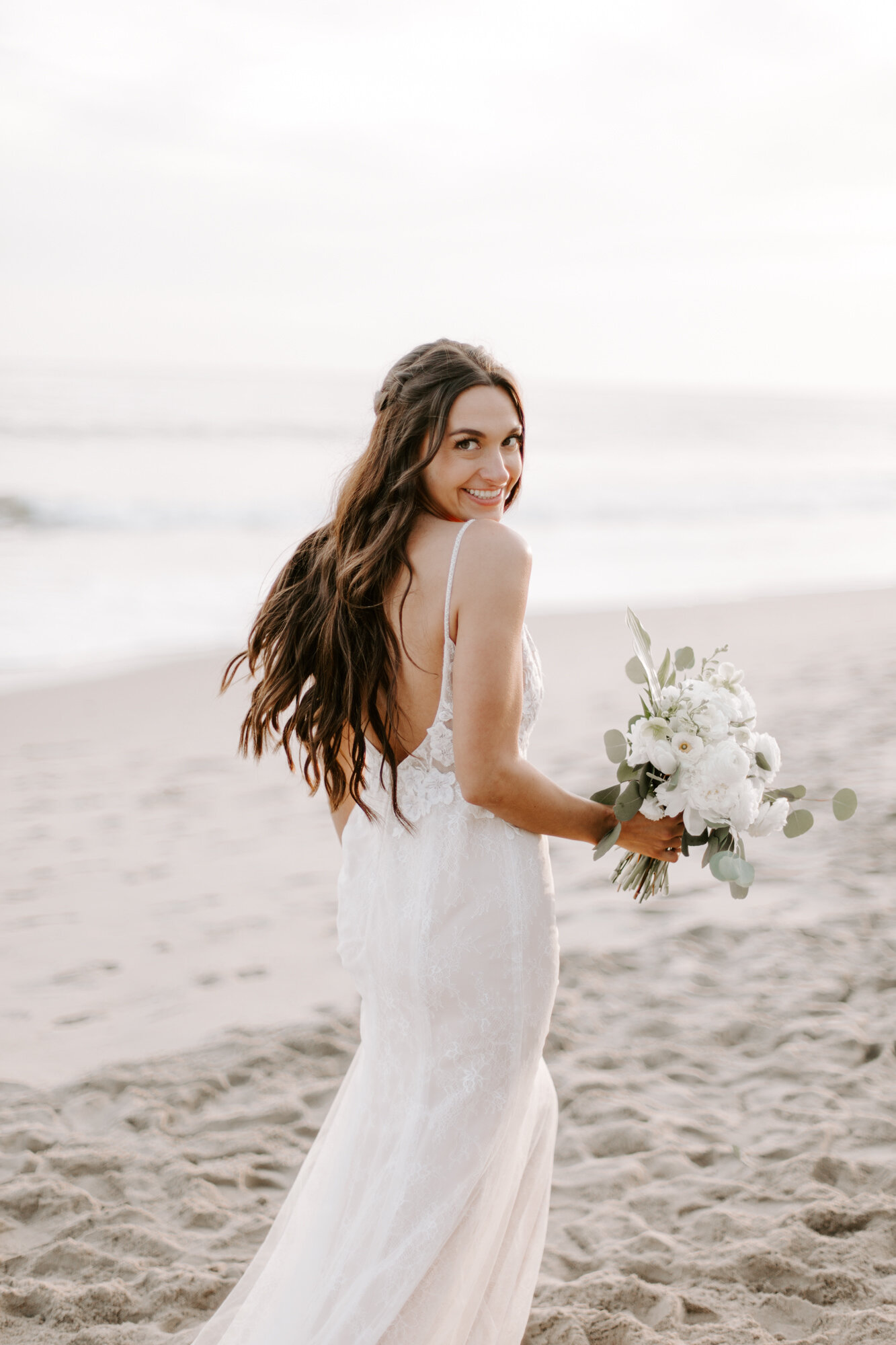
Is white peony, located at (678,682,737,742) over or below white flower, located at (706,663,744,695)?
below

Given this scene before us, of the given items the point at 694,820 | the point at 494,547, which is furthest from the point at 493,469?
the point at 694,820

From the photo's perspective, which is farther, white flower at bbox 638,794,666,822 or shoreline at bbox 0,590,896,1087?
shoreline at bbox 0,590,896,1087

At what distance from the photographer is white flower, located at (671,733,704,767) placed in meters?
2.26

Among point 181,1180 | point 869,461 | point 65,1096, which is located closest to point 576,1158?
point 181,1180

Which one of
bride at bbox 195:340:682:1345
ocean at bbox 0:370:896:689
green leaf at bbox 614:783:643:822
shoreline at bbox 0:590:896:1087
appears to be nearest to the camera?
bride at bbox 195:340:682:1345

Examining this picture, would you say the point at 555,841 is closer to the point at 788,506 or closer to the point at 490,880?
the point at 490,880

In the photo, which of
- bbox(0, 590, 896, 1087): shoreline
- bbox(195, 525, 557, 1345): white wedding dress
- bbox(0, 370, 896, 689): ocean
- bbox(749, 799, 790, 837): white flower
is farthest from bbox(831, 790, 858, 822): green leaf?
bbox(0, 590, 896, 1087): shoreline

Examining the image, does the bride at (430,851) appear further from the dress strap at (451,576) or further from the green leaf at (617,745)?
the green leaf at (617,745)

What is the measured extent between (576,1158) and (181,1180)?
125 cm

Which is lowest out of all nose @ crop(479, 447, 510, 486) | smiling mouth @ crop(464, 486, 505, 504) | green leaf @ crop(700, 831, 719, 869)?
green leaf @ crop(700, 831, 719, 869)

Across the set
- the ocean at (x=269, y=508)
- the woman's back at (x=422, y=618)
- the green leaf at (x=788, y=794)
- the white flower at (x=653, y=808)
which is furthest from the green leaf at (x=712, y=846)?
the ocean at (x=269, y=508)

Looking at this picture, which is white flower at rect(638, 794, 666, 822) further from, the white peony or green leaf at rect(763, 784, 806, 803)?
green leaf at rect(763, 784, 806, 803)

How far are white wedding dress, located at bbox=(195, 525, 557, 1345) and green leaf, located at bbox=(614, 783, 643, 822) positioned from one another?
18 centimetres

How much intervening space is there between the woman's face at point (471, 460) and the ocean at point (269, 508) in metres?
0.34
